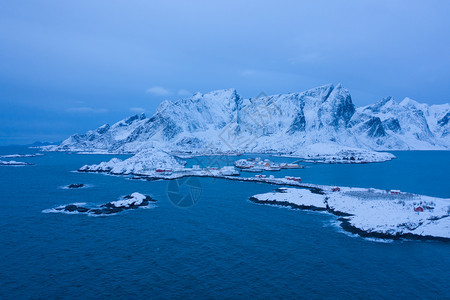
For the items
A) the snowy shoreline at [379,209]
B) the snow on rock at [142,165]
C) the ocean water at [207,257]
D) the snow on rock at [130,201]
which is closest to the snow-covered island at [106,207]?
the snow on rock at [130,201]

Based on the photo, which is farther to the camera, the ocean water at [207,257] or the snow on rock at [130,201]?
the snow on rock at [130,201]

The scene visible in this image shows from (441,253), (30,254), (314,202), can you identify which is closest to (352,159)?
(314,202)

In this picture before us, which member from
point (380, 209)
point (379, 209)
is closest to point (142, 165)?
point (379, 209)

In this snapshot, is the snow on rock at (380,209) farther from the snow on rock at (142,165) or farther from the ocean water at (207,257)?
the snow on rock at (142,165)

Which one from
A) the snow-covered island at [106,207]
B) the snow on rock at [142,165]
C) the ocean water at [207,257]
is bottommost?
the ocean water at [207,257]

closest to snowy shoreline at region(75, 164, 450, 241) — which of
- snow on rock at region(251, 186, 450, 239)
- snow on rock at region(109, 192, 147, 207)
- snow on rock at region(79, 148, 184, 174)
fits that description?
snow on rock at region(251, 186, 450, 239)

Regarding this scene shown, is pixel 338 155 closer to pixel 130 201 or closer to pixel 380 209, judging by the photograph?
pixel 380 209
